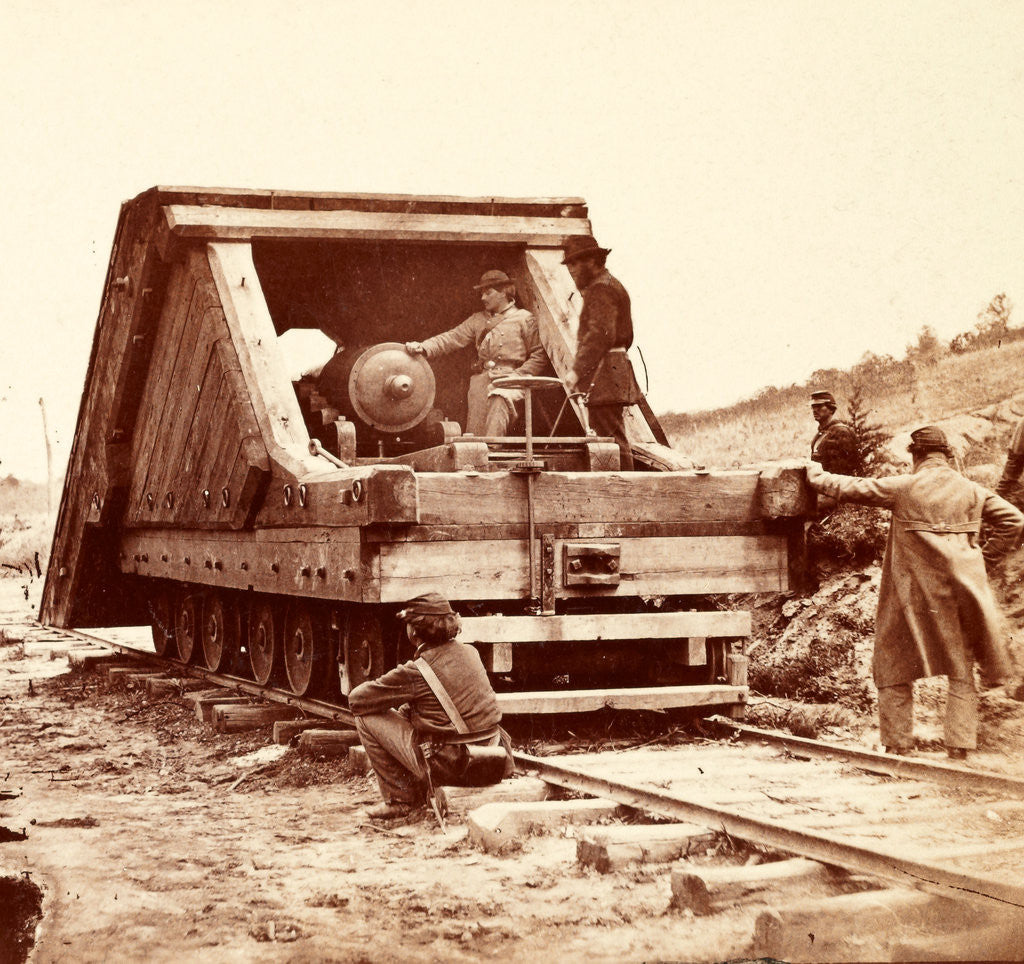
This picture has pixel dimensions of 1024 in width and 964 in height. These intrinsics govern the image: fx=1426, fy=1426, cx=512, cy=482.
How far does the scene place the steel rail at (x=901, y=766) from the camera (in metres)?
6.11

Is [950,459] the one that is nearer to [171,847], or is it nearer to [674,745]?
[674,745]

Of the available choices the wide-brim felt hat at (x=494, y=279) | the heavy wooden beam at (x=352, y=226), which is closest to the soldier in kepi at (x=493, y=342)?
the wide-brim felt hat at (x=494, y=279)

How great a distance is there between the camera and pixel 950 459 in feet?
24.1

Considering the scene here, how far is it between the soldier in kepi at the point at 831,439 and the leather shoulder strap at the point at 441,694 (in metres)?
3.61

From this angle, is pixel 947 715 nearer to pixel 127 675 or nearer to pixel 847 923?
pixel 847 923

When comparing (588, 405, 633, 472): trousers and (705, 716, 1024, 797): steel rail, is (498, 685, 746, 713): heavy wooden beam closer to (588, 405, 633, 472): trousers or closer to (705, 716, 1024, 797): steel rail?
(705, 716, 1024, 797): steel rail

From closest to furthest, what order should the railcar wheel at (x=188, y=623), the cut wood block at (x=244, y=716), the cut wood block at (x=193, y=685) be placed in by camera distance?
the cut wood block at (x=244, y=716), the cut wood block at (x=193, y=685), the railcar wheel at (x=188, y=623)

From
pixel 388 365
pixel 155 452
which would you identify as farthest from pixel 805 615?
pixel 155 452

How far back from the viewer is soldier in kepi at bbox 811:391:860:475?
9.09 meters

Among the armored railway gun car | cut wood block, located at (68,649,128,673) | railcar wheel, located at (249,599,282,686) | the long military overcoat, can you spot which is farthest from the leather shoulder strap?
cut wood block, located at (68,649,128,673)

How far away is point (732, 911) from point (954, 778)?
2163 millimetres

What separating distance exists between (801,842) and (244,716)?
5152 millimetres

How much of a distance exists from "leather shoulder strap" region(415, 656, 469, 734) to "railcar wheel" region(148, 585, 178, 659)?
7673 millimetres

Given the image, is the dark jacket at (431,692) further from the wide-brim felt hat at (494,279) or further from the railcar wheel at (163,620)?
the railcar wheel at (163,620)
